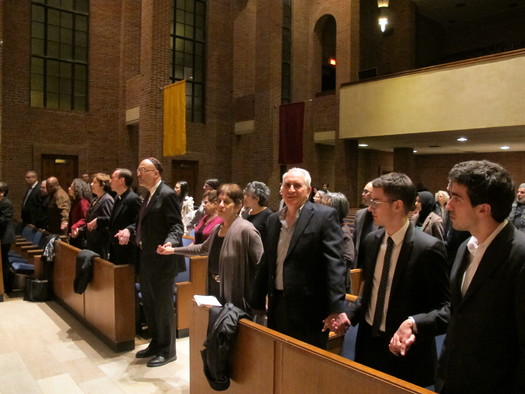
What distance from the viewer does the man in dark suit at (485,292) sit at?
133cm

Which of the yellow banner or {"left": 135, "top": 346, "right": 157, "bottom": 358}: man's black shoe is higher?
the yellow banner

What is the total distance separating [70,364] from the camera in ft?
12.0

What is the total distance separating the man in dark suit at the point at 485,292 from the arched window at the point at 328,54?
51.0 ft

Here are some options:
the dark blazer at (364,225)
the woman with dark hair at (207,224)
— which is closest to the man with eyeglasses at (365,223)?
the dark blazer at (364,225)

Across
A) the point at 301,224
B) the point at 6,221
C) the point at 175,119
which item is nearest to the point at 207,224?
the point at 301,224

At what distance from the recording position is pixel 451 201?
1.50 meters

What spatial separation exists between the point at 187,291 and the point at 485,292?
333cm

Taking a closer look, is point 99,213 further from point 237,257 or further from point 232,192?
point 237,257

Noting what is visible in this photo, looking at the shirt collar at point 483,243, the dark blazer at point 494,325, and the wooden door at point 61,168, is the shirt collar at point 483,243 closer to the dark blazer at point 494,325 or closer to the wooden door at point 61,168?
the dark blazer at point 494,325

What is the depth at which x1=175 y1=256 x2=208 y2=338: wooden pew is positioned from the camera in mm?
4270

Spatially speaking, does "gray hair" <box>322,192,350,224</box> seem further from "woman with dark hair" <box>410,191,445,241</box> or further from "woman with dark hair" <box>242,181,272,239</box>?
"woman with dark hair" <box>410,191,445,241</box>

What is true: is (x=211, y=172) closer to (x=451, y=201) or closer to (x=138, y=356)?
(x=138, y=356)

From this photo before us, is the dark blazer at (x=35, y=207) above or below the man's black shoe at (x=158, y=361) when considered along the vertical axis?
above

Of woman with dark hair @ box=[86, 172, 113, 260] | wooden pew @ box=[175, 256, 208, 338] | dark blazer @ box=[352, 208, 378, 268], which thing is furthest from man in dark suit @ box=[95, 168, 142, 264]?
dark blazer @ box=[352, 208, 378, 268]
